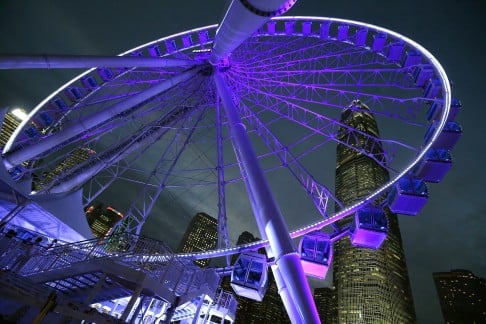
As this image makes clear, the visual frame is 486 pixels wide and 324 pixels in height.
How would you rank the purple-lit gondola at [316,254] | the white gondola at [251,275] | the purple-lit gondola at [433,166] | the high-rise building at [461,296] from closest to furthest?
the white gondola at [251,275], the purple-lit gondola at [316,254], the purple-lit gondola at [433,166], the high-rise building at [461,296]

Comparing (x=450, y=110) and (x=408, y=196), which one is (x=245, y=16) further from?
(x=450, y=110)

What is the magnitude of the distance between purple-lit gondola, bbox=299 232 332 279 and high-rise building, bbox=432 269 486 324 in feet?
531

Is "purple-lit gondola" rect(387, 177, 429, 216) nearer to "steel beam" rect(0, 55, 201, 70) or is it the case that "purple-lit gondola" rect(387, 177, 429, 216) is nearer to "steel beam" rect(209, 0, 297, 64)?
"steel beam" rect(209, 0, 297, 64)

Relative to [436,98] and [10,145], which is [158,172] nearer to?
[10,145]

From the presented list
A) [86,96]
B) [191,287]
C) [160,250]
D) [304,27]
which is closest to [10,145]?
[86,96]

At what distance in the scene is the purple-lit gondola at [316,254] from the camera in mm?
12727

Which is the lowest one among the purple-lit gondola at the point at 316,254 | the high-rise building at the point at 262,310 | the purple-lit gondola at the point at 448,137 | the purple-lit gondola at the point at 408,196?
the purple-lit gondola at the point at 316,254

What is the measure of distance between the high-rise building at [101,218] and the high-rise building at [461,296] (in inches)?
6478

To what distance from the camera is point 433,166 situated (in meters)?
14.2

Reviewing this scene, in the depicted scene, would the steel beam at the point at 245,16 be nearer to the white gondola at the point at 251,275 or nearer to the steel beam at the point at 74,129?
the steel beam at the point at 74,129

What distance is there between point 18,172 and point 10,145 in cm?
172

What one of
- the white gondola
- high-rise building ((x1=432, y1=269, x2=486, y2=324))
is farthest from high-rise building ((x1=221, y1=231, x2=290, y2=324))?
the white gondola

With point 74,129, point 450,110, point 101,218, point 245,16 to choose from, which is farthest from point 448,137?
point 101,218

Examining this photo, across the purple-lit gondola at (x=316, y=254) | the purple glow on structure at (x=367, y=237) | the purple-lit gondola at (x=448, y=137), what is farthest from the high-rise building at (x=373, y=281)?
the purple-lit gondola at (x=316, y=254)
